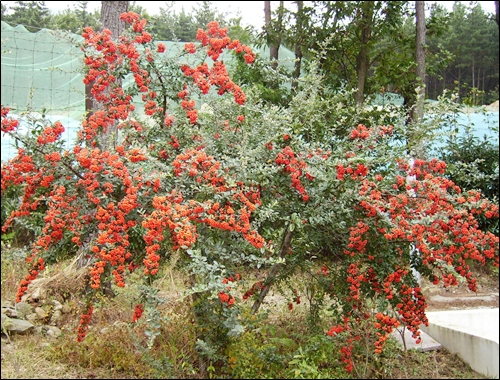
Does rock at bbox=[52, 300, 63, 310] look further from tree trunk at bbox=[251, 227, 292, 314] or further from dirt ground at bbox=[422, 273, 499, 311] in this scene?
dirt ground at bbox=[422, 273, 499, 311]

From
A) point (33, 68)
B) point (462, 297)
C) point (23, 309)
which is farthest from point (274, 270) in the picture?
point (33, 68)

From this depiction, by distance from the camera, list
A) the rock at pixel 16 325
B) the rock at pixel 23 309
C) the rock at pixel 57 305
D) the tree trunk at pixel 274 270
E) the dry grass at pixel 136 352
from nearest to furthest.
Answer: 1. the dry grass at pixel 136 352
2. the tree trunk at pixel 274 270
3. the rock at pixel 16 325
4. the rock at pixel 23 309
5. the rock at pixel 57 305

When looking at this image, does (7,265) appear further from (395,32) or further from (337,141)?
(395,32)

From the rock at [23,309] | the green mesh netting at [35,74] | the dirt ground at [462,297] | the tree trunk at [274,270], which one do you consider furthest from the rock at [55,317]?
the dirt ground at [462,297]

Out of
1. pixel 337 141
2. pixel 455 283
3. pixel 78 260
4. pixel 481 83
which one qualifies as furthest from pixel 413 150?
pixel 481 83

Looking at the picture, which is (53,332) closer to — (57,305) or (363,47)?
(57,305)

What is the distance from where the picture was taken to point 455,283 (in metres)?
3.01

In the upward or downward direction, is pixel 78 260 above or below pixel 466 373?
above

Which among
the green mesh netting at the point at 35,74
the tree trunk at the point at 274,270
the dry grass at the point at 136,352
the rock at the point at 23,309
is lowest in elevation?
the dry grass at the point at 136,352

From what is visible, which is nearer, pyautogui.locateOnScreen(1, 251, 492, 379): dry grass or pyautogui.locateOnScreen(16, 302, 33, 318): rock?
pyautogui.locateOnScreen(1, 251, 492, 379): dry grass

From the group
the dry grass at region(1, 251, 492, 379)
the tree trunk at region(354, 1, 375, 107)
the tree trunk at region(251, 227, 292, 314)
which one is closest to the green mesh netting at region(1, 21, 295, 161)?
the tree trunk at region(354, 1, 375, 107)

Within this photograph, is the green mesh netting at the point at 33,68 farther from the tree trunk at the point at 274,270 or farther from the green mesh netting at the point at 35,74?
the tree trunk at the point at 274,270

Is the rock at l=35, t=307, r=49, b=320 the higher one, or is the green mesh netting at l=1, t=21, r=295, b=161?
the green mesh netting at l=1, t=21, r=295, b=161

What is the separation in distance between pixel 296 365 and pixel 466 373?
1256 millimetres
